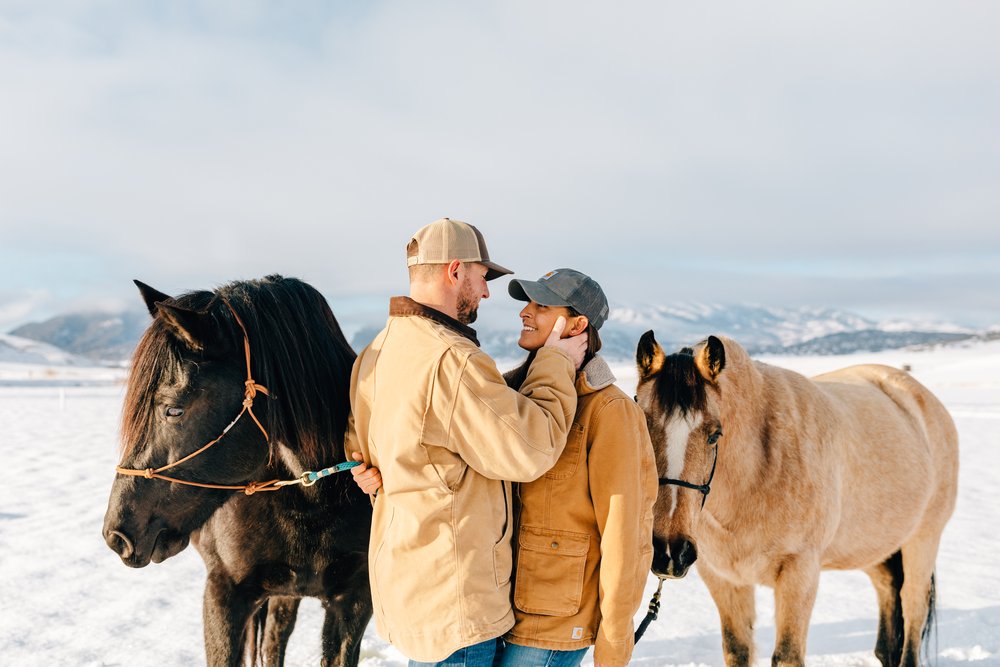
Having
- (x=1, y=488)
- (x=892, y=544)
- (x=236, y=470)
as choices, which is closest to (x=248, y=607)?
(x=236, y=470)

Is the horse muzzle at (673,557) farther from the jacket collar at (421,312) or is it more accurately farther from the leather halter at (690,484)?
the jacket collar at (421,312)

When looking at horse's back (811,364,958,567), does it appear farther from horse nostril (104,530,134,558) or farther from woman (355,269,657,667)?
horse nostril (104,530,134,558)

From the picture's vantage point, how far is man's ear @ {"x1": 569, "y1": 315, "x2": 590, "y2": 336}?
80.7 inches

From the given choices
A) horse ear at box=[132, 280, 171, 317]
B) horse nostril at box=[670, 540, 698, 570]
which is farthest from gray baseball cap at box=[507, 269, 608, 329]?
horse ear at box=[132, 280, 171, 317]

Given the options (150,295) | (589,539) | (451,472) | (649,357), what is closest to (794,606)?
(649,357)

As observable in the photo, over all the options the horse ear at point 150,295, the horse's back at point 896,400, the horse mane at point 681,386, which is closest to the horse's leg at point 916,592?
the horse's back at point 896,400

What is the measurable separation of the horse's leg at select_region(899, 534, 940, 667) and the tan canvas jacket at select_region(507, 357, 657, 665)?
313 centimetres

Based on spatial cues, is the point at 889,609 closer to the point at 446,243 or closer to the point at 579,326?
the point at 579,326

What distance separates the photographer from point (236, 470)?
91.8 inches

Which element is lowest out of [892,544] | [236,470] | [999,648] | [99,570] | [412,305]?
[99,570]

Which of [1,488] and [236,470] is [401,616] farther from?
[1,488]

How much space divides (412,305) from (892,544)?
3502mm

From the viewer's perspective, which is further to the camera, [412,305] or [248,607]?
[248,607]

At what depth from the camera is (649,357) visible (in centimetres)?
276
